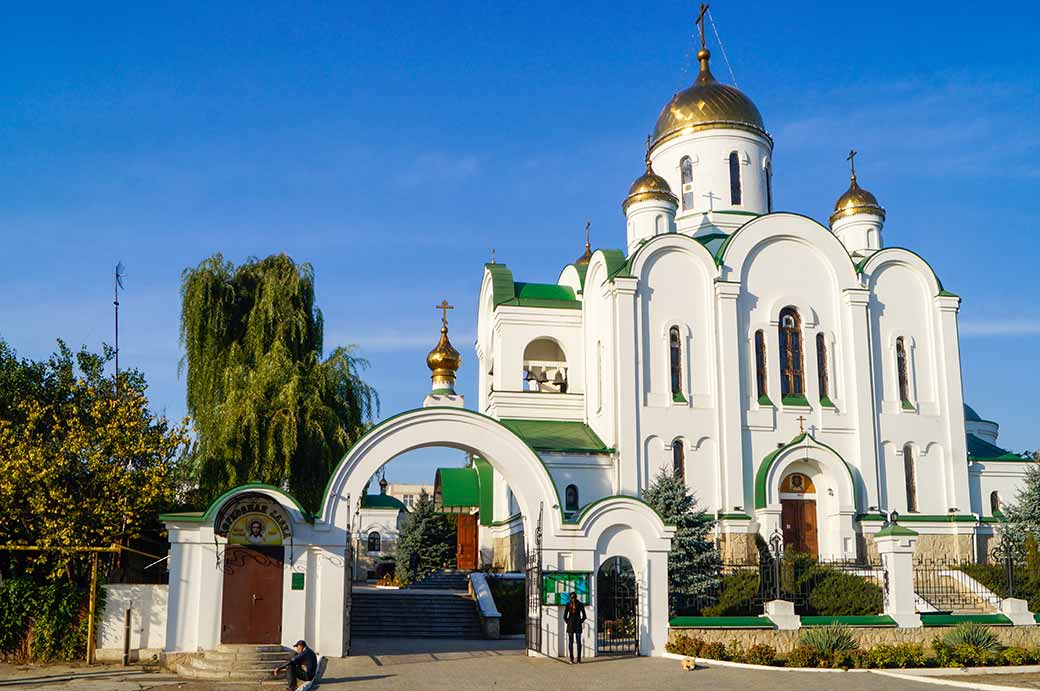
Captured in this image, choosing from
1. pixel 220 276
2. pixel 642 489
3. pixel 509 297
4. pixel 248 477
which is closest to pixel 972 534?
pixel 642 489

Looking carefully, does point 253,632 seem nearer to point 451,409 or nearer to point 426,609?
point 451,409

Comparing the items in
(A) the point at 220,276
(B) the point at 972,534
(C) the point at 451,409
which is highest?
(A) the point at 220,276

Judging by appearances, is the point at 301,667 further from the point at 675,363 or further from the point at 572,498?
the point at 675,363

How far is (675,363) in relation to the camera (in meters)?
26.6

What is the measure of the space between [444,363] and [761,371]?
1276 centimetres

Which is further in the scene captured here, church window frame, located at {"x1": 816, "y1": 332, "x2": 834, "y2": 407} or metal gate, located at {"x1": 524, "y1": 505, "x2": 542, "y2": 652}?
church window frame, located at {"x1": 816, "y1": 332, "x2": 834, "y2": 407}

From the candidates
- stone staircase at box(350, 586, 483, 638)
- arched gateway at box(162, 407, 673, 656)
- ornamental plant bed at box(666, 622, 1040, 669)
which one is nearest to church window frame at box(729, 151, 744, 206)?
stone staircase at box(350, 586, 483, 638)

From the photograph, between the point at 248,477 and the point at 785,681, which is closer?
the point at 785,681

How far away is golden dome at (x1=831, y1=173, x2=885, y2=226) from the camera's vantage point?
31.0 metres

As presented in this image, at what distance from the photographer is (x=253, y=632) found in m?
17.5

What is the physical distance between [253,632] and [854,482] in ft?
49.8

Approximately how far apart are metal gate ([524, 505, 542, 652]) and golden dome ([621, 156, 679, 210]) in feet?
41.9

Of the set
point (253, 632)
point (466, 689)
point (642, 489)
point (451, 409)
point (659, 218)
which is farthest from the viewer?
point (659, 218)

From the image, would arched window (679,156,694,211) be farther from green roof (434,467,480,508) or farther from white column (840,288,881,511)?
green roof (434,467,480,508)
